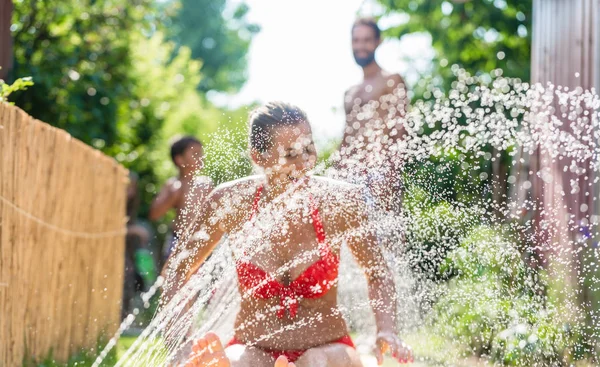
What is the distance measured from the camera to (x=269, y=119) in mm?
3221

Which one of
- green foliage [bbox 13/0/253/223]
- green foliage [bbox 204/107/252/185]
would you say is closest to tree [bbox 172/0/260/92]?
green foliage [bbox 13/0/253/223]

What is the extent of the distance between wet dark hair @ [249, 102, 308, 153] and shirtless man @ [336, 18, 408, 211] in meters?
1.50

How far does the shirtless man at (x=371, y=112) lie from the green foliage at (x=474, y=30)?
4.25 m

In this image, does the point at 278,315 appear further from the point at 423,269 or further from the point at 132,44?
the point at 132,44

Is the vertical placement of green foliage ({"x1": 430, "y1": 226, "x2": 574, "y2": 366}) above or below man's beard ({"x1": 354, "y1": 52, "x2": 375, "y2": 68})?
below

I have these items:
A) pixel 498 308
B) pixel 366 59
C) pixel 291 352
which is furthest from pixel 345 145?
pixel 291 352

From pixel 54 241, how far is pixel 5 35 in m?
1.19

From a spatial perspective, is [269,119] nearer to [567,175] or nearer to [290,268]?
[290,268]

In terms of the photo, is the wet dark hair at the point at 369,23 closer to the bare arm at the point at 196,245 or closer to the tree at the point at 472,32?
the bare arm at the point at 196,245

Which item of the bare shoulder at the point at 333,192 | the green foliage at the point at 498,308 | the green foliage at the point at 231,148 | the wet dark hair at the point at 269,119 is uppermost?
the wet dark hair at the point at 269,119

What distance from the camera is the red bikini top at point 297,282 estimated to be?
3146 mm

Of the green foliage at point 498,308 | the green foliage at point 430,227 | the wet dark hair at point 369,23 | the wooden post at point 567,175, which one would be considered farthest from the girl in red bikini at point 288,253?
the wet dark hair at point 369,23

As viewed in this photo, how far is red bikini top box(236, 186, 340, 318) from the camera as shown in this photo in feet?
10.3

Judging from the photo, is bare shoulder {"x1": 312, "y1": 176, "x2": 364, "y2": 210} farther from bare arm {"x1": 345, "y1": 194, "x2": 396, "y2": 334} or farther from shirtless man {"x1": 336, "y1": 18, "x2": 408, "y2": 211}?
shirtless man {"x1": 336, "y1": 18, "x2": 408, "y2": 211}
